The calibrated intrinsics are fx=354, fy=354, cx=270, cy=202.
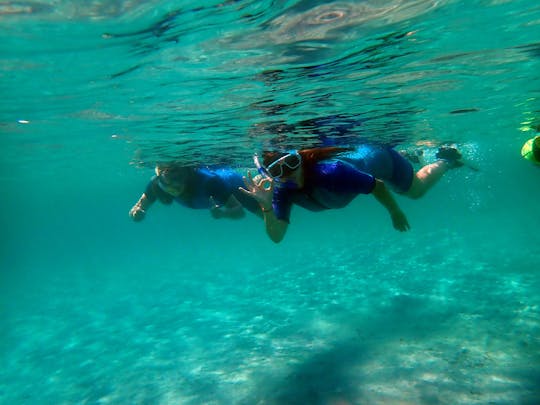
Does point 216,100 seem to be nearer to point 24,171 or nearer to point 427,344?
point 427,344

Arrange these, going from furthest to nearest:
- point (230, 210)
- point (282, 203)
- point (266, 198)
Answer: point (230, 210) < point (282, 203) < point (266, 198)

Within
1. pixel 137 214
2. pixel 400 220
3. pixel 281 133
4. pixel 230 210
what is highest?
pixel 281 133

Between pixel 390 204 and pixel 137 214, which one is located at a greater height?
pixel 137 214

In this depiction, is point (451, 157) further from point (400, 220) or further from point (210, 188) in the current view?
point (210, 188)

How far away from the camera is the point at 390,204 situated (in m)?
6.10

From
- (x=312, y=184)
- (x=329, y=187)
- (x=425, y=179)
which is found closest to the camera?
(x=329, y=187)

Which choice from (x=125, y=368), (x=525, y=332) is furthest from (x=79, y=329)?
(x=525, y=332)

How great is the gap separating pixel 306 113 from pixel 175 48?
218 inches

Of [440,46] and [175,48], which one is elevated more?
[175,48]

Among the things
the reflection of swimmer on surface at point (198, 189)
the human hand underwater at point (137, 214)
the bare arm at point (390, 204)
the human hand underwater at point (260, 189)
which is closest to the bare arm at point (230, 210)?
the reflection of swimmer on surface at point (198, 189)

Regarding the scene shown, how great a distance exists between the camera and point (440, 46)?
7832mm

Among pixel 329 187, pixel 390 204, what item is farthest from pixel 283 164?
pixel 390 204

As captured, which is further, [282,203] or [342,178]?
[282,203]

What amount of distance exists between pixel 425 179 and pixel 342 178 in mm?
3605
